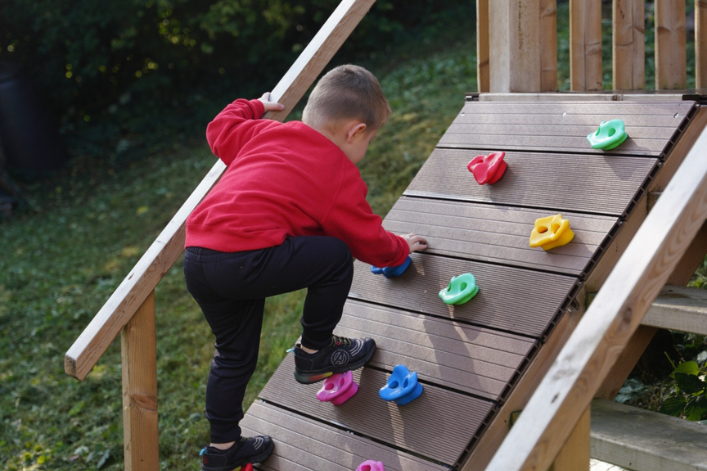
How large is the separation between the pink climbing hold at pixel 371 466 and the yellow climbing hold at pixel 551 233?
863 mm

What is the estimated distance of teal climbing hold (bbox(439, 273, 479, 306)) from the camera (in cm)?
232

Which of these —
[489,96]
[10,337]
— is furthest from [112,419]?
[489,96]

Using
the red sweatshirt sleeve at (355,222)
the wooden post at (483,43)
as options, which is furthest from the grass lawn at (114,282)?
the red sweatshirt sleeve at (355,222)

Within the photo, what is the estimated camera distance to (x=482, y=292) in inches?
92.0

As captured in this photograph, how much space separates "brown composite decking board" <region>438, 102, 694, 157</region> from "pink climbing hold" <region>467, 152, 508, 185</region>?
0.09 m

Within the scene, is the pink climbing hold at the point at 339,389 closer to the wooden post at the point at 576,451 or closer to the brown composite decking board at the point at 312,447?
the brown composite decking board at the point at 312,447

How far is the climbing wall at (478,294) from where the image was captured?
2.12 m

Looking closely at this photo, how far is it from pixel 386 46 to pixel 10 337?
7422 millimetres

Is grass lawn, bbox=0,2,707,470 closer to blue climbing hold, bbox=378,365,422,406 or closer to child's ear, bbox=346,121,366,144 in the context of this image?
blue climbing hold, bbox=378,365,422,406

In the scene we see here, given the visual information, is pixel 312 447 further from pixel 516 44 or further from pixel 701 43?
pixel 701 43

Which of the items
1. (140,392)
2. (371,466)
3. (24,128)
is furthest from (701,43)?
(24,128)

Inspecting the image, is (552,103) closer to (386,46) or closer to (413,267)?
(413,267)

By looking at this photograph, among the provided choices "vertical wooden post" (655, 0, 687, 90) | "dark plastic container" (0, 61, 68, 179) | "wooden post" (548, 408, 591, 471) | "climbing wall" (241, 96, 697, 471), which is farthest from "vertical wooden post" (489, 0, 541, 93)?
"dark plastic container" (0, 61, 68, 179)

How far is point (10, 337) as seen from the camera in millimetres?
5055
